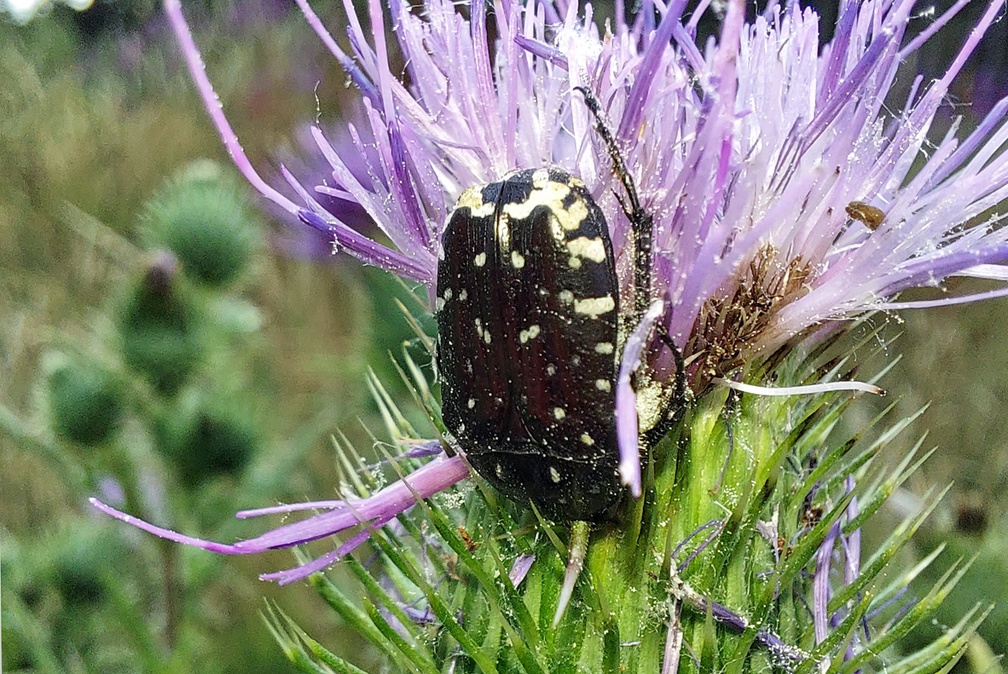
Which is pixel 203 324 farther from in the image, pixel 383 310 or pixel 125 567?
pixel 125 567

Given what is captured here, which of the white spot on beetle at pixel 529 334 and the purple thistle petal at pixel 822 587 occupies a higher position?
the white spot on beetle at pixel 529 334

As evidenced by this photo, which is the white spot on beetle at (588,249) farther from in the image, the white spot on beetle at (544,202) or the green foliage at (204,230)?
the green foliage at (204,230)

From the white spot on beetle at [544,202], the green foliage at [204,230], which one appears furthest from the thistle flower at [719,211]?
the green foliage at [204,230]

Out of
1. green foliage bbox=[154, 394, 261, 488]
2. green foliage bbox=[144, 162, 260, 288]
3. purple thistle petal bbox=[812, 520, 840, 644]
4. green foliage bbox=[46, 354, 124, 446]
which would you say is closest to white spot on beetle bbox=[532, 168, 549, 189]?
purple thistle petal bbox=[812, 520, 840, 644]

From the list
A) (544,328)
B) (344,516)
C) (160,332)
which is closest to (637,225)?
(544,328)

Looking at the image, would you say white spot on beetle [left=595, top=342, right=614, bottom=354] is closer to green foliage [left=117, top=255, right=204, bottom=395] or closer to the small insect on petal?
the small insect on petal

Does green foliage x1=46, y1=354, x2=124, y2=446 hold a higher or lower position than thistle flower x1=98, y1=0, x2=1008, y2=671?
lower

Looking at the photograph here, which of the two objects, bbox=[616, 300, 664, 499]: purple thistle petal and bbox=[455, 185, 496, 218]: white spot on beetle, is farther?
bbox=[455, 185, 496, 218]: white spot on beetle

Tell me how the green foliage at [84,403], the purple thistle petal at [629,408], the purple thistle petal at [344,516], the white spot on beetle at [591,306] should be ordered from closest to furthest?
the purple thistle petal at [629,408] → the white spot on beetle at [591,306] → the purple thistle petal at [344,516] → the green foliage at [84,403]
